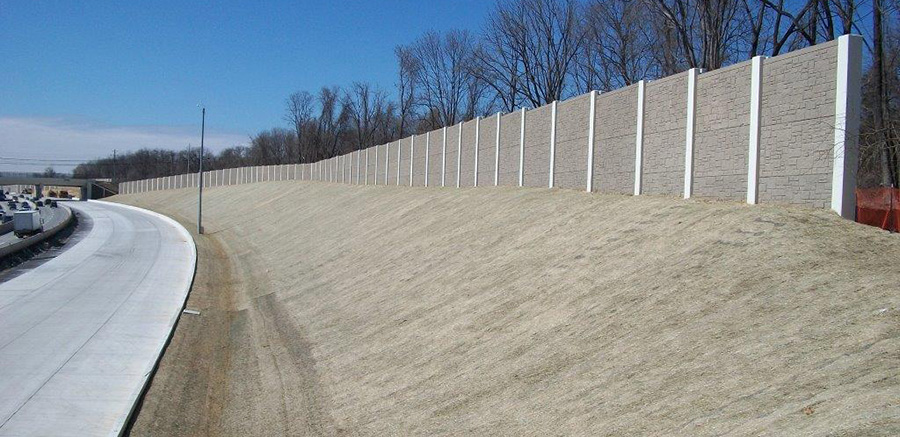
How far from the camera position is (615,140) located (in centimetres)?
1895

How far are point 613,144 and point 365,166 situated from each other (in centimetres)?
3714

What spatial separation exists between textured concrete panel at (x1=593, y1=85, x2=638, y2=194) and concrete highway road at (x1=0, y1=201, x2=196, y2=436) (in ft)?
37.1

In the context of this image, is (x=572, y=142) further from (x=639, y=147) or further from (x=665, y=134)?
(x=665, y=134)

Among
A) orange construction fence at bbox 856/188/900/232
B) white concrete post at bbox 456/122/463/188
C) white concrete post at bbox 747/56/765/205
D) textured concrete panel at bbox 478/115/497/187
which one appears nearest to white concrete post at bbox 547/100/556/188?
textured concrete panel at bbox 478/115/497/187

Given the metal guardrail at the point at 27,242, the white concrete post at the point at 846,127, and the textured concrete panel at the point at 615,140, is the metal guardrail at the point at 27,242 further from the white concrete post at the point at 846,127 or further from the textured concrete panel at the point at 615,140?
the white concrete post at the point at 846,127

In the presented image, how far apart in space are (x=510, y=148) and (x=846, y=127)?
15.6 meters

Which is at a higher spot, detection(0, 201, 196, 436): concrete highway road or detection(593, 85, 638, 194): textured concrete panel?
detection(593, 85, 638, 194): textured concrete panel

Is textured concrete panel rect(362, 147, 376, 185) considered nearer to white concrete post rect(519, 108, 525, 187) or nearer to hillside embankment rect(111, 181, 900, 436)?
white concrete post rect(519, 108, 525, 187)

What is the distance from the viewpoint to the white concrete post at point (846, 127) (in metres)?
11.7

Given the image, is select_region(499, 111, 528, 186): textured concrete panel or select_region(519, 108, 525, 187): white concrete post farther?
select_region(499, 111, 528, 186): textured concrete panel

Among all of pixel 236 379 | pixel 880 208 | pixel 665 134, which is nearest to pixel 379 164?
pixel 665 134

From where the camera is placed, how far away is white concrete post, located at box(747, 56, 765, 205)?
44.5ft

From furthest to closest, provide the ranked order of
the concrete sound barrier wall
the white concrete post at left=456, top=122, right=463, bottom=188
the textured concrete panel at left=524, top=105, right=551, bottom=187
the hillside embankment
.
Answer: the white concrete post at left=456, top=122, right=463, bottom=188 → the textured concrete panel at left=524, top=105, right=551, bottom=187 → the concrete sound barrier wall → the hillside embankment

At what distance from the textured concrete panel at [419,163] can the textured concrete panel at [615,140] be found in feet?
64.3
